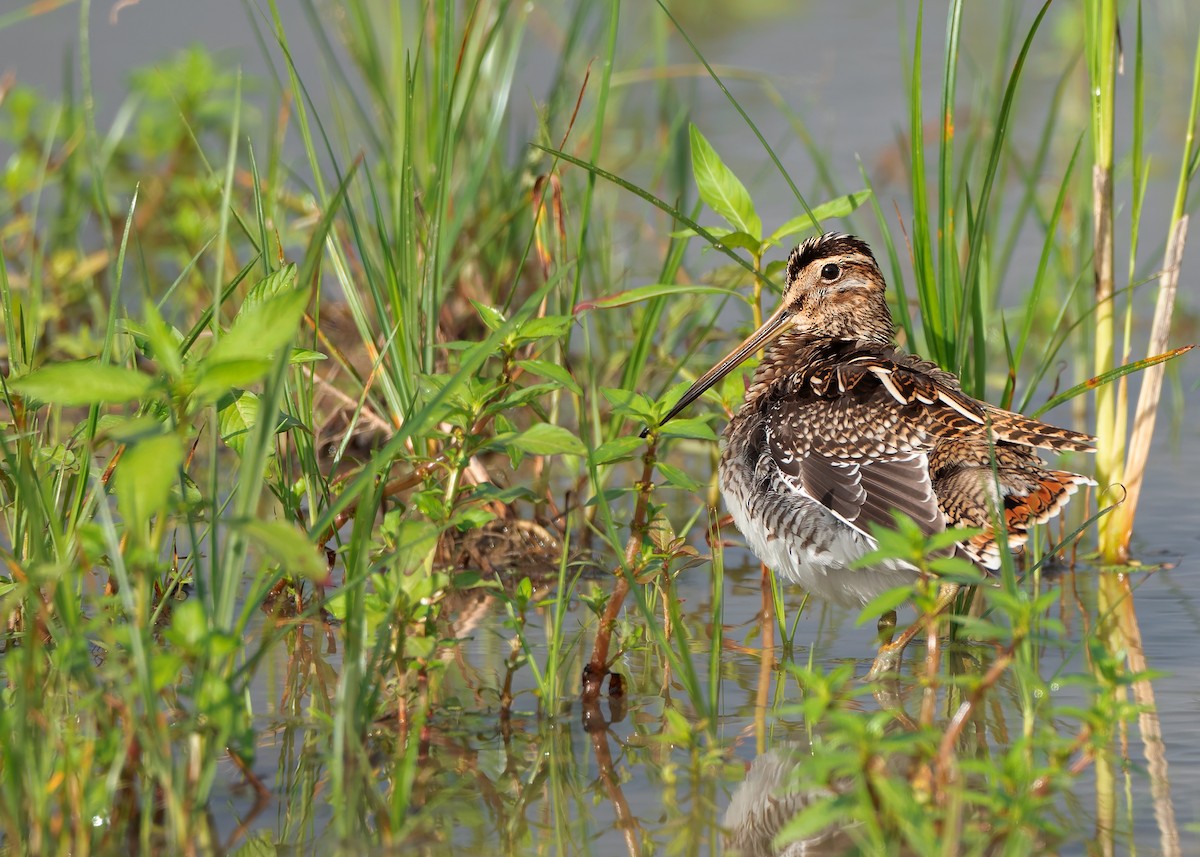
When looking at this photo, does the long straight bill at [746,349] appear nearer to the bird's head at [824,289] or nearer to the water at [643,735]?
the bird's head at [824,289]

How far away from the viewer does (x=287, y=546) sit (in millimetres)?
2572

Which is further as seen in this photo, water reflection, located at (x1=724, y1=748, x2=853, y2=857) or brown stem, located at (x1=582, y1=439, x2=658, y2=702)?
brown stem, located at (x1=582, y1=439, x2=658, y2=702)

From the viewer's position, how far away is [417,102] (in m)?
5.24

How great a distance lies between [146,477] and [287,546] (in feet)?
0.81

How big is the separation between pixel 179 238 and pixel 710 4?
5.56 metres

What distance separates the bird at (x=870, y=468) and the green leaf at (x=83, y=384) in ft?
4.68

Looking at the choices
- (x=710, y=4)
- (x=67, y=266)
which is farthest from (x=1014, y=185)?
(x=67, y=266)

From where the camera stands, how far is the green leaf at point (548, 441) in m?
3.36

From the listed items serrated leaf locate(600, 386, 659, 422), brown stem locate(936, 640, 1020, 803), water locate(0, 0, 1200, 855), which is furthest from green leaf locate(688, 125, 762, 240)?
brown stem locate(936, 640, 1020, 803)

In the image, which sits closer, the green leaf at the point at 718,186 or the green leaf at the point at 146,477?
the green leaf at the point at 146,477

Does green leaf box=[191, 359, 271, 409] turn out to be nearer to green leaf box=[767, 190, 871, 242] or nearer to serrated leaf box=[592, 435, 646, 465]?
serrated leaf box=[592, 435, 646, 465]

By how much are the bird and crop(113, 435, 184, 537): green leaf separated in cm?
154

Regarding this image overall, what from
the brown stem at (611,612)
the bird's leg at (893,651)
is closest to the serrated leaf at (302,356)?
the brown stem at (611,612)

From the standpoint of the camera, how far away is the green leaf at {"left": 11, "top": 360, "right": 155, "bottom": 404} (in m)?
2.78
